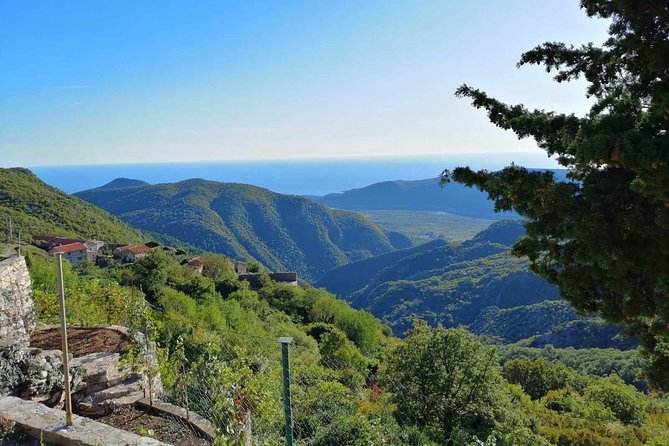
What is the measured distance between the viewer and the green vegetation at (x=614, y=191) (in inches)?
183

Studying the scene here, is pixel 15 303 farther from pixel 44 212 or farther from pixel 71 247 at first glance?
pixel 44 212

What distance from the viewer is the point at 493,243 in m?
138

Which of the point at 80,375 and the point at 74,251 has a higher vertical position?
the point at 80,375

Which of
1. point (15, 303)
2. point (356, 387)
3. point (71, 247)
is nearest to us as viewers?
point (15, 303)

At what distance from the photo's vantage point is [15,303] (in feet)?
23.6

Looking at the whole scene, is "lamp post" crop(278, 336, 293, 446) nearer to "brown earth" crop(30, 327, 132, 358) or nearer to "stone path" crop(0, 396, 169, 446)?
"stone path" crop(0, 396, 169, 446)

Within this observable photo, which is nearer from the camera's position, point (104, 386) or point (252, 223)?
point (104, 386)

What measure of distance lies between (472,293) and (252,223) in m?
91.5

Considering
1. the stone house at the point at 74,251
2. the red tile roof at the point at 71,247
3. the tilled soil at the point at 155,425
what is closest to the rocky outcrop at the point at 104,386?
the tilled soil at the point at 155,425

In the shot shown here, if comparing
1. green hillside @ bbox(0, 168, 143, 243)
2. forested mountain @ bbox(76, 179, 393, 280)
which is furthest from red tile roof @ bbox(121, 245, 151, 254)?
forested mountain @ bbox(76, 179, 393, 280)

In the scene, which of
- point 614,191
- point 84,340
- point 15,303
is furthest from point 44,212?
point 614,191

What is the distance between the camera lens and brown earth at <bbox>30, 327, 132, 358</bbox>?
7.19 m

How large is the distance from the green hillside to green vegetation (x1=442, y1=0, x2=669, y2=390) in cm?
5508

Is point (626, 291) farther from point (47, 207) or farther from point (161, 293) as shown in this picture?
point (47, 207)
